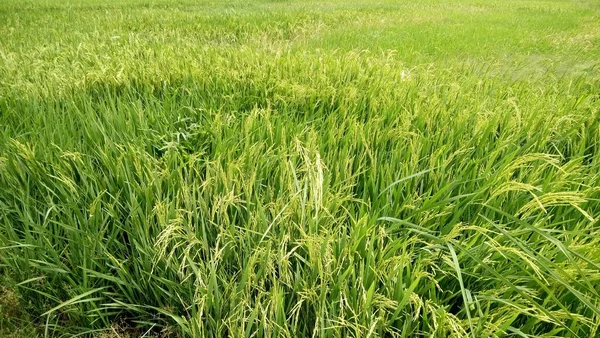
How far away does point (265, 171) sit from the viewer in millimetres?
1523

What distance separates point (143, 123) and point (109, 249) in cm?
83

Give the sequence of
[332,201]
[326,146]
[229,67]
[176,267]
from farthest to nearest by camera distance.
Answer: [229,67], [326,146], [332,201], [176,267]

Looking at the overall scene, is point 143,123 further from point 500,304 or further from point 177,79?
point 500,304

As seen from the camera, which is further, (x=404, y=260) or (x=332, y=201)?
(x=332, y=201)

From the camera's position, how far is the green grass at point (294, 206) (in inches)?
38.7

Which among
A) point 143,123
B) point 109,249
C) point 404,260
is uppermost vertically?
point 143,123

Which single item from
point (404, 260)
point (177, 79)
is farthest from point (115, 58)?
point (404, 260)

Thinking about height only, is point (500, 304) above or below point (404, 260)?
below

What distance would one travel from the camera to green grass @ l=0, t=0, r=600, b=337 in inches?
38.7

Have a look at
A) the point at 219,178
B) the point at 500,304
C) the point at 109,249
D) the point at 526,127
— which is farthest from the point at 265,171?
the point at 526,127

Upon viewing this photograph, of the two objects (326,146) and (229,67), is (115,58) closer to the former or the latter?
(229,67)

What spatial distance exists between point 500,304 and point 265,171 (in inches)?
38.3

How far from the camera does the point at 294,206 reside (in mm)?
1187

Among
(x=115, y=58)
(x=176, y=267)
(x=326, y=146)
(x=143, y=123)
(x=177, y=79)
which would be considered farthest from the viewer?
(x=115, y=58)
